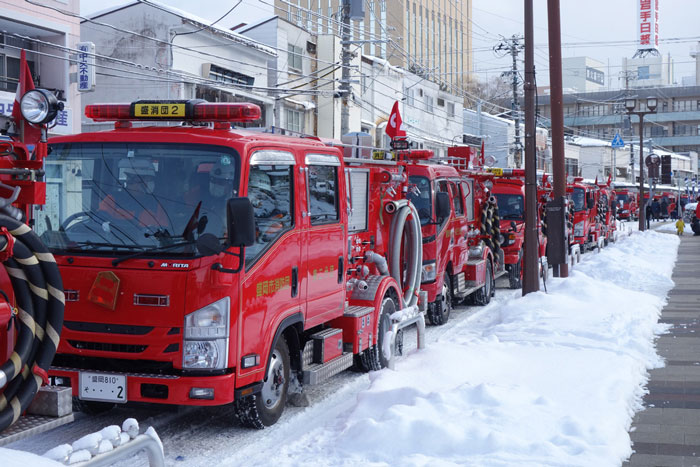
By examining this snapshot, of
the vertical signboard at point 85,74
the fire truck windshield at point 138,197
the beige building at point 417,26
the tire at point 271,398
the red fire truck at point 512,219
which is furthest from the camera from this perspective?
the beige building at point 417,26

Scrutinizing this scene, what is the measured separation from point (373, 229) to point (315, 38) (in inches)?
1116

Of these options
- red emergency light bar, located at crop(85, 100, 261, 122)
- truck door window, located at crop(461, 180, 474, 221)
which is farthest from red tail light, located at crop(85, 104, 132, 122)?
truck door window, located at crop(461, 180, 474, 221)

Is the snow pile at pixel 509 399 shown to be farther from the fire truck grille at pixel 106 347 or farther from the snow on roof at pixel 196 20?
the snow on roof at pixel 196 20

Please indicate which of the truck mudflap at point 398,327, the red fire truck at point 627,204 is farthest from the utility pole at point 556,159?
the red fire truck at point 627,204

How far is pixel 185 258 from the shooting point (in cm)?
623

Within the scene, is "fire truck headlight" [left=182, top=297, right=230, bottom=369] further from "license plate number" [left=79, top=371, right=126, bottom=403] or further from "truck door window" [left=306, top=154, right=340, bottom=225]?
"truck door window" [left=306, top=154, right=340, bottom=225]

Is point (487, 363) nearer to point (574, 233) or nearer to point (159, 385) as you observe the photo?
point (159, 385)

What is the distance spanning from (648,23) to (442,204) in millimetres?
117242

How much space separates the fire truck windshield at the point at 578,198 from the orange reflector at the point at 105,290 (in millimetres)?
24538

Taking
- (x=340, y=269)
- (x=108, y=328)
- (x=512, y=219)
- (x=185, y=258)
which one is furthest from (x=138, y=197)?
(x=512, y=219)

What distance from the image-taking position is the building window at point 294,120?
34375mm

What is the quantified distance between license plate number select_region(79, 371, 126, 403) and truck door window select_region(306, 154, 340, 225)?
7.39 feet

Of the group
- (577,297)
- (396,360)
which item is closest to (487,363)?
(396,360)

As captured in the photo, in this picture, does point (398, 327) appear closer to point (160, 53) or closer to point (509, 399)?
point (509, 399)
